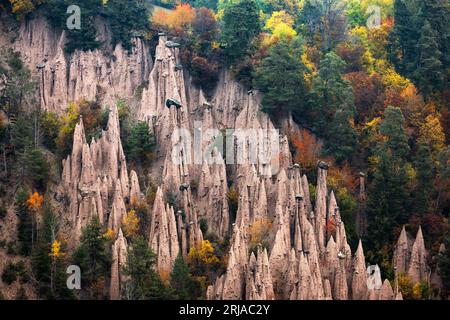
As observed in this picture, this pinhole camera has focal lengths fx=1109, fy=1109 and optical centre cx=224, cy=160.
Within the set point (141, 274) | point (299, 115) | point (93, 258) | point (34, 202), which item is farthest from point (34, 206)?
point (299, 115)

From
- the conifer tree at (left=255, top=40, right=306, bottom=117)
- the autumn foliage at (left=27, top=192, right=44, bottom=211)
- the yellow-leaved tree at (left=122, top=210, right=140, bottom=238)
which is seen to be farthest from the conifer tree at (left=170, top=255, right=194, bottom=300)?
the conifer tree at (left=255, top=40, right=306, bottom=117)

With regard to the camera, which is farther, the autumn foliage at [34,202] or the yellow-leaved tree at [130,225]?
the autumn foliage at [34,202]

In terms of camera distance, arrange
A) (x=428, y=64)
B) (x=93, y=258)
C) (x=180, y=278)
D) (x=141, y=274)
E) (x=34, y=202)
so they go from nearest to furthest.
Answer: (x=180, y=278)
(x=141, y=274)
(x=93, y=258)
(x=34, y=202)
(x=428, y=64)

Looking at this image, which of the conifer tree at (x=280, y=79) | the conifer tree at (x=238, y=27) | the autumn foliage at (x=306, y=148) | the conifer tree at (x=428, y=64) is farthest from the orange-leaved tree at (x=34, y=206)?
the conifer tree at (x=428, y=64)

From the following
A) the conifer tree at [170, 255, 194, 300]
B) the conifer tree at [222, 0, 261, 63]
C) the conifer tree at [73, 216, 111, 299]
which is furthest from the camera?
the conifer tree at [222, 0, 261, 63]

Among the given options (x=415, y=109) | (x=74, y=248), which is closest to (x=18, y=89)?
(x=74, y=248)

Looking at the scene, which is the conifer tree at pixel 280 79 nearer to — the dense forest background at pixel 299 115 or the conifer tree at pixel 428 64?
the dense forest background at pixel 299 115

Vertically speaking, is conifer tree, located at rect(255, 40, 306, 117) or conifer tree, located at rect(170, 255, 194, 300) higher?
conifer tree, located at rect(255, 40, 306, 117)

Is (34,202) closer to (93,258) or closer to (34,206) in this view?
(34,206)

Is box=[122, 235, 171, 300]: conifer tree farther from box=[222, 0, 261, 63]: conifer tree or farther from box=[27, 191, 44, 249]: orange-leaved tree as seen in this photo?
box=[222, 0, 261, 63]: conifer tree
